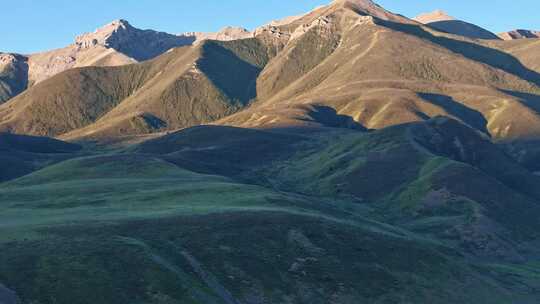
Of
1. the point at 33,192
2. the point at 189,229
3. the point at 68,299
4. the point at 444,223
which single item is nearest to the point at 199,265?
the point at 189,229

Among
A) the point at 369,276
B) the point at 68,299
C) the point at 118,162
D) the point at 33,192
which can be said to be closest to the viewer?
the point at 68,299

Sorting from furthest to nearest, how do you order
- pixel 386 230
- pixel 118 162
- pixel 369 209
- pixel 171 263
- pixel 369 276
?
pixel 118 162 < pixel 369 209 < pixel 386 230 < pixel 369 276 < pixel 171 263

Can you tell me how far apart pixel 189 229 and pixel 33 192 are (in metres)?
56.3

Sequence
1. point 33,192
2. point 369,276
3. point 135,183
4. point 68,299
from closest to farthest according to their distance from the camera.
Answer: point 68,299 → point 369,276 → point 33,192 → point 135,183

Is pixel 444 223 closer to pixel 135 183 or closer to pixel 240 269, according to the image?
pixel 135 183

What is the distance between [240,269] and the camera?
97062mm

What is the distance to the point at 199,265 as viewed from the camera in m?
95.2

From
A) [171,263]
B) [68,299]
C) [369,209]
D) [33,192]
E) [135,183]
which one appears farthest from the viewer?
[369,209]

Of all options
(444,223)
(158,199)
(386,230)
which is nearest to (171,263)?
(158,199)

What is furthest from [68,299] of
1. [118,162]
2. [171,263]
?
[118,162]

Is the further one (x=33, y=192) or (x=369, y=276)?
(x=33, y=192)

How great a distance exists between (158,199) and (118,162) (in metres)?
62.4

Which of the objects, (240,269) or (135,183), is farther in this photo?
(135,183)

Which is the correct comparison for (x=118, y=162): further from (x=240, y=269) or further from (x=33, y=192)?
(x=240, y=269)
